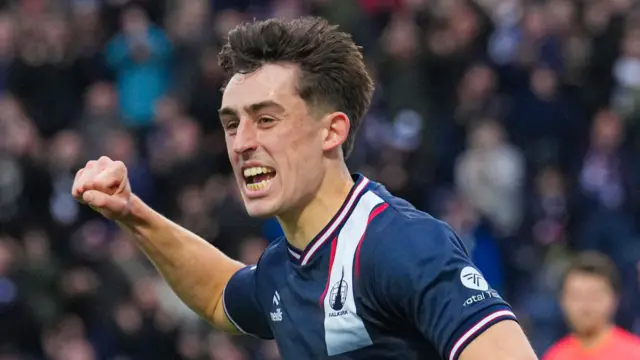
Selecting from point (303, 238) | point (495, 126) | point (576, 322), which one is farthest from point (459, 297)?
point (495, 126)

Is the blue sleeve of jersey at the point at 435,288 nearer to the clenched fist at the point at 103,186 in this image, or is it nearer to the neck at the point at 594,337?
the clenched fist at the point at 103,186

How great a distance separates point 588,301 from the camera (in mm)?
7488

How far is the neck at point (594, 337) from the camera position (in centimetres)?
756

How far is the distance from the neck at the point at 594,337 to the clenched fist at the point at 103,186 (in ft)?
11.0

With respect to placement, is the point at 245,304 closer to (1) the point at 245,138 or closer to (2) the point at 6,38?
(1) the point at 245,138

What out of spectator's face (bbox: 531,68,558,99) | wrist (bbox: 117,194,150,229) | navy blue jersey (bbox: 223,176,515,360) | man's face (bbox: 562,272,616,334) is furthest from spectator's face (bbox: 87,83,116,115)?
navy blue jersey (bbox: 223,176,515,360)

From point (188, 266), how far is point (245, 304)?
1.25ft

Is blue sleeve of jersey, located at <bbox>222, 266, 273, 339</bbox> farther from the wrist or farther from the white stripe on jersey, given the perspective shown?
the white stripe on jersey

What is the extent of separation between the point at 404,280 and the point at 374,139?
28.8 feet

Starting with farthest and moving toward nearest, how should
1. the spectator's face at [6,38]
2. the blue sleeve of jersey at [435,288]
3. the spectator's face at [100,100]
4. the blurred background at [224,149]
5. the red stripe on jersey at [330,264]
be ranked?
1. the spectator's face at [6,38]
2. the spectator's face at [100,100]
3. the blurred background at [224,149]
4. the red stripe on jersey at [330,264]
5. the blue sleeve of jersey at [435,288]

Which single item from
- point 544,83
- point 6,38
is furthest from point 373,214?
point 6,38

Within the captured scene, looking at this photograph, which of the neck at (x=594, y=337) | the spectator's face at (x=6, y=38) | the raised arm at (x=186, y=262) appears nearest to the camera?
the raised arm at (x=186, y=262)

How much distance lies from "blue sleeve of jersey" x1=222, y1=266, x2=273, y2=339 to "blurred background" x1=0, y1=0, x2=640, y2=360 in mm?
5434

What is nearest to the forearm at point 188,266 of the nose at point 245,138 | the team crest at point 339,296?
the nose at point 245,138
